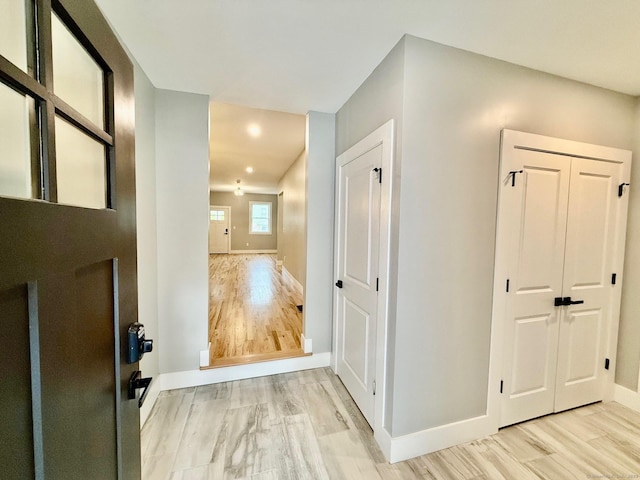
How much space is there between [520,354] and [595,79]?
199 centimetres

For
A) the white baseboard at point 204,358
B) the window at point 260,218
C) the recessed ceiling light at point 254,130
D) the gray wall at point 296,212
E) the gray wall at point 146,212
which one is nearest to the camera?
the gray wall at point 146,212

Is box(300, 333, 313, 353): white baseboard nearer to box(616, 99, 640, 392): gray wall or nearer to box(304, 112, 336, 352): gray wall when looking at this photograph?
box(304, 112, 336, 352): gray wall

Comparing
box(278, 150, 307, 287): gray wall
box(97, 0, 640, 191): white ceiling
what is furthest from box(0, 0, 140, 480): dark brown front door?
box(278, 150, 307, 287): gray wall

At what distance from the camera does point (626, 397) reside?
203 cm

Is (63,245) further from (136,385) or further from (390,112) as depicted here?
(390,112)

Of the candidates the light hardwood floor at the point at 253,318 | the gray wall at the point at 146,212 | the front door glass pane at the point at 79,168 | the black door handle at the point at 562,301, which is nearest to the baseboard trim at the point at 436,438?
the black door handle at the point at 562,301

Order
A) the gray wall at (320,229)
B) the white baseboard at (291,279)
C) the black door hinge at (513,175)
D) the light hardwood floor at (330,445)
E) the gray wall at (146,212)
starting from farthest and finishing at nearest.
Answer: the white baseboard at (291,279), the gray wall at (320,229), the gray wall at (146,212), the black door hinge at (513,175), the light hardwood floor at (330,445)

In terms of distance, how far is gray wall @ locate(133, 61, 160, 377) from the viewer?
5.83 ft

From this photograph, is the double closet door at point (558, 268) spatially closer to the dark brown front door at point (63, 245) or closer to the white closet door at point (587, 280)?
the white closet door at point (587, 280)

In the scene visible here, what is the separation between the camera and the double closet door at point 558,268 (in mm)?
1708

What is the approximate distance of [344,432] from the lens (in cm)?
175

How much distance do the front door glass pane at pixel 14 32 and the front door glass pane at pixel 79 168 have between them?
129 mm

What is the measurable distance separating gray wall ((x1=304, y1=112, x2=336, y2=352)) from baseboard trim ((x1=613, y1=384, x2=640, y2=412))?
2362 mm

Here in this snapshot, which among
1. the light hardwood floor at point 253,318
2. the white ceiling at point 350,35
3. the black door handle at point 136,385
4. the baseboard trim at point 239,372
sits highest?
the white ceiling at point 350,35
